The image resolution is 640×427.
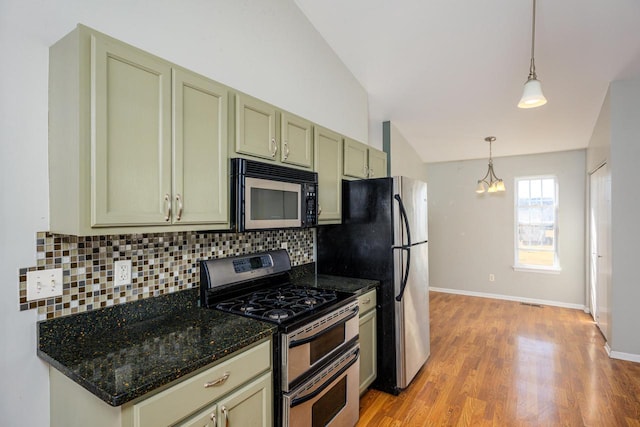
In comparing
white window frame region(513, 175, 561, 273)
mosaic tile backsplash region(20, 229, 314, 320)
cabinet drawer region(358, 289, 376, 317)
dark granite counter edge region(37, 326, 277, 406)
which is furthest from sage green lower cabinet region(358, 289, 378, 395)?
white window frame region(513, 175, 561, 273)

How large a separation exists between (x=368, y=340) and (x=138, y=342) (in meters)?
1.70

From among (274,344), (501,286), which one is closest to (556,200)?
(501,286)

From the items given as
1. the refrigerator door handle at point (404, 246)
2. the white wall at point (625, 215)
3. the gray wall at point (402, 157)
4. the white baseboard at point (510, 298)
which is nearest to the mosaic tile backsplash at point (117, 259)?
the refrigerator door handle at point (404, 246)

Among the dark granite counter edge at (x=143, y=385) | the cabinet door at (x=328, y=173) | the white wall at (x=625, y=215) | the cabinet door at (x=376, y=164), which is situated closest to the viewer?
the dark granite counter edge at (x=143, y=385)

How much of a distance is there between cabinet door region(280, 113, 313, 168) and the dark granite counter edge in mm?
1179

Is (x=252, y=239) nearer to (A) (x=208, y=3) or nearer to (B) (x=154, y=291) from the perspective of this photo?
(B) (x=154, y=291)

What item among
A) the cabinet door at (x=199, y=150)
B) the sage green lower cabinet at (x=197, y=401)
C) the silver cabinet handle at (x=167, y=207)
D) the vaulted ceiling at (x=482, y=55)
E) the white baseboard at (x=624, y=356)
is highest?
the vaulted ceiling at (x=482, y=55)

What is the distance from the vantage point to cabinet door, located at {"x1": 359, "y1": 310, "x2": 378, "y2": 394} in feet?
8.15

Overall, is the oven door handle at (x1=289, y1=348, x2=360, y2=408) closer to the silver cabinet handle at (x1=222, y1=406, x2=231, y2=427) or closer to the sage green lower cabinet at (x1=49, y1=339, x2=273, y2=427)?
the sage green lower cabinet at (x1=49, y1=339, x2=273, y2=427)

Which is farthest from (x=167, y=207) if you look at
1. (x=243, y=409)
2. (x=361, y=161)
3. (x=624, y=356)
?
(x=624, y=356)

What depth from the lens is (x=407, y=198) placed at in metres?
2.74

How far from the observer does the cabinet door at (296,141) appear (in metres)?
2.16

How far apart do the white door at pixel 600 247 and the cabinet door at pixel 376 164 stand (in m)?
2.30

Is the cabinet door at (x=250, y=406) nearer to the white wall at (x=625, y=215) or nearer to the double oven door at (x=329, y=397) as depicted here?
the double oven door at (x=329, y=397)
